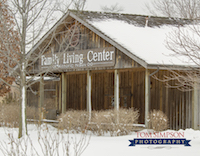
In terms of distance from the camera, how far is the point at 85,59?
18.0 meters

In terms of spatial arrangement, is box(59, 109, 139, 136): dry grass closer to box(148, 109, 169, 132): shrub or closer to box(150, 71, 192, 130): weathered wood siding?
box(148, 109, 169, 132): shrub

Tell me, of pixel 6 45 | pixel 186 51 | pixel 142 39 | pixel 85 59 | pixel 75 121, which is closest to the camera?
pixel 186 51

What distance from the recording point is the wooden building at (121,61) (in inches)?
620

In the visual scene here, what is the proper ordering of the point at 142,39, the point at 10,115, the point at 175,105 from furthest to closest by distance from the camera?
the point at 10,115 < the point at 175,105 < the point at 142,39

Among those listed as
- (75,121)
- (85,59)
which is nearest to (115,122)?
(75,121)

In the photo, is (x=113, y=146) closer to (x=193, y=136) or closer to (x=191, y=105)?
(x=193, y=136)

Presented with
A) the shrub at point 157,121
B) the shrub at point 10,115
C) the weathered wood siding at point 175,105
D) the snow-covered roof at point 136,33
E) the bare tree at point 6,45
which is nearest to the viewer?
the bare tree at point 6,45

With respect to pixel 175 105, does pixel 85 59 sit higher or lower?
higher

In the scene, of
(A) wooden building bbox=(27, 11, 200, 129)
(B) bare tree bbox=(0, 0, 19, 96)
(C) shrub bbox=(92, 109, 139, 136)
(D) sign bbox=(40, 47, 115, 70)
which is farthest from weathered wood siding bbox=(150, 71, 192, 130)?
(B) bare tree bbox=(0, 0, 19, 96)

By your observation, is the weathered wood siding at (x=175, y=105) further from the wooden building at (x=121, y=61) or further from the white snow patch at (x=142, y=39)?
the white snow patch at (x=142, y=39)

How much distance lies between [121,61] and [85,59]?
7.79ft

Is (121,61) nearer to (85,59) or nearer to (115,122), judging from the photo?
(85,59)

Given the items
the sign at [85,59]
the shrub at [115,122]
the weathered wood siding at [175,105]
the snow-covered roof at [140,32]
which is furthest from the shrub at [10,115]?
the weathered wood siding at [175,105]

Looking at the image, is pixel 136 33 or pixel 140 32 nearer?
pixel 136 33
